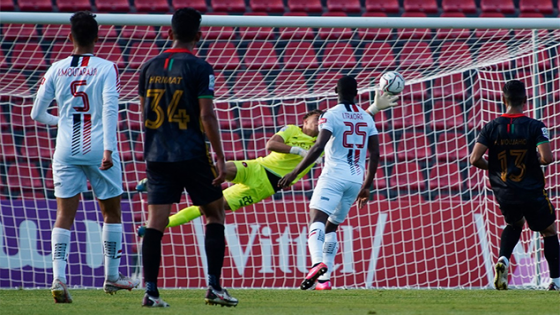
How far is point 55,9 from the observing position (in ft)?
33.6

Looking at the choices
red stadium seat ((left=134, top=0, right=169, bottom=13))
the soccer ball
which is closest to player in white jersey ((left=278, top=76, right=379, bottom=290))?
the soccer ball

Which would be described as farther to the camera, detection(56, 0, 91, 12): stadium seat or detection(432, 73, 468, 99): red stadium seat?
detection(56, 0, 91, 12): stadium seat

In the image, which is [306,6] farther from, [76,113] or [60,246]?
[60,246]

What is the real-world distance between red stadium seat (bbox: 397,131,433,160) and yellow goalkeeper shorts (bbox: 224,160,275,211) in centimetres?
248

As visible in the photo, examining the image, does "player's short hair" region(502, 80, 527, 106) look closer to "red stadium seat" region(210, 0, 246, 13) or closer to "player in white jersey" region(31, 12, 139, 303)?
"player in white jersey" region(31, 12, 139, 303)

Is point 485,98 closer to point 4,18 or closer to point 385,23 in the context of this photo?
point 385,23

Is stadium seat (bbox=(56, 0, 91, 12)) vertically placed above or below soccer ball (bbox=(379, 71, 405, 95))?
above

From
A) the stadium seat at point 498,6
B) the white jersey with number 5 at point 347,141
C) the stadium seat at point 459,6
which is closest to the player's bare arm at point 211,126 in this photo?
the white jersey with number 5 at point 347,141

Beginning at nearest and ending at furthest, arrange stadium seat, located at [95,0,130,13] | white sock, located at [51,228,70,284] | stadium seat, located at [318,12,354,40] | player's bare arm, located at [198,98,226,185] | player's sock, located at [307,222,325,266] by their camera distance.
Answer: player's bare arm, located at [198,98,226,185] < white sock, located at [51,228,70,284] < player's sock, located at [307,222,325,266] < stadium seat, located at [318,12,354,40] < stadium seat, located at [95,0,130,13]

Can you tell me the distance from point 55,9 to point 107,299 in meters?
6.14

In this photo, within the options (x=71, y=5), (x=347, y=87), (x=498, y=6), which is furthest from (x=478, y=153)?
(x=71, y=5)

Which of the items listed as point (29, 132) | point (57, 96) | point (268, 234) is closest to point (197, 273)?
point (268, 234)

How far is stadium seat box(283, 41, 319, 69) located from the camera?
948 cm

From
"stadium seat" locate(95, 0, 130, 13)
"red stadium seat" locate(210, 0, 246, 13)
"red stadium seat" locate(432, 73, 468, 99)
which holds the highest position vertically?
"stadium seat" locate(95, 0, 130, 13)
